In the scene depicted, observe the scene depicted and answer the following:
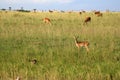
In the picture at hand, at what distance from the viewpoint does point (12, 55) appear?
11.6 metres

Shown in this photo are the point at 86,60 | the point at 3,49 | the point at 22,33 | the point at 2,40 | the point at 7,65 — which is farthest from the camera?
the point at 22,33

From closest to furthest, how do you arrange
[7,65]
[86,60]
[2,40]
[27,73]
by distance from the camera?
[27,73], [7,65], [86,60], [2,40]

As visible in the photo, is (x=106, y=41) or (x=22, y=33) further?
(x=22, y=33)

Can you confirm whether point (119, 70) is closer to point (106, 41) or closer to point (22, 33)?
point (106, 41)

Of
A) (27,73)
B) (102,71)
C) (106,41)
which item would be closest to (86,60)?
(102,71)

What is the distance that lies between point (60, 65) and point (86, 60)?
41.8 inches

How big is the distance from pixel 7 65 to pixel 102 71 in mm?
2669

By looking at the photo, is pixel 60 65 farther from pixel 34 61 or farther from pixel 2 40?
pixel 2 40

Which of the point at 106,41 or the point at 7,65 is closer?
the point at 7,65

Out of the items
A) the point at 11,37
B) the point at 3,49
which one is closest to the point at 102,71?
the point at 3,49

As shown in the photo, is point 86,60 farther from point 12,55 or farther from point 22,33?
point 22,33

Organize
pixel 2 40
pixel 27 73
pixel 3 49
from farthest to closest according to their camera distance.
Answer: pixel 2 40 → pixel 3 49 → pixel 27 73

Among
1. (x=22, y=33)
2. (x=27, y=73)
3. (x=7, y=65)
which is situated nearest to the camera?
(x=27, y=73)

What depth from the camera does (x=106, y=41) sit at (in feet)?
50.3
